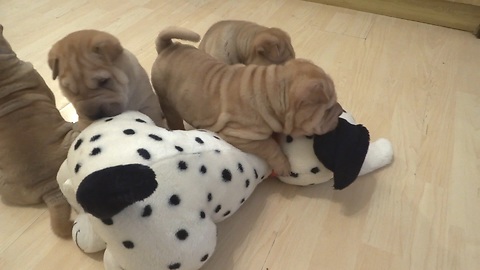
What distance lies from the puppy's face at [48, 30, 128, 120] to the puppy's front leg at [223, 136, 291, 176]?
0.31 meters

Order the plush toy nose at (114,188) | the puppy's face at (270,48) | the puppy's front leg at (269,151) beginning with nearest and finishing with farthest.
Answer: the plush toy nose at (114,188) → the puppy's front leg at (269,151) → the puppy's face at (270,48)

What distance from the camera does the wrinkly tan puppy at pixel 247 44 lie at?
1197mm

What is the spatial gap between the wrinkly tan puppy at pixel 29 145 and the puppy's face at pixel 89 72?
11cm

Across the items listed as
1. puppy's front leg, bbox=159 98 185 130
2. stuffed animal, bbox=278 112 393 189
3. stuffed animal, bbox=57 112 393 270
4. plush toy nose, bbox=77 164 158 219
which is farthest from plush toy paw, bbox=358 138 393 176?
plush toy nose, bbox=77 164 158 219

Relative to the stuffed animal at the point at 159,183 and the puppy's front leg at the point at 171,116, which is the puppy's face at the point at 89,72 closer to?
the stuffed animal at the point at 159,183

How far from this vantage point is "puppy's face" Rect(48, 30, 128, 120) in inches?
36.2

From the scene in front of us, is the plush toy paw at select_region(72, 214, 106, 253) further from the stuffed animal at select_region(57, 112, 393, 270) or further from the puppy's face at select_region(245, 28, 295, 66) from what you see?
the puppy's face at select_region(245, 28, 295, 66)

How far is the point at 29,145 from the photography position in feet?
3.14

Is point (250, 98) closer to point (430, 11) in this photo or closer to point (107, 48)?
point (107, 48)

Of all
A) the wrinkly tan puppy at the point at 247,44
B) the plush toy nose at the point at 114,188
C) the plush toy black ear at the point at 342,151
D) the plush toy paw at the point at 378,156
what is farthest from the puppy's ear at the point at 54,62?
the plush toy paw at the point at 378,156

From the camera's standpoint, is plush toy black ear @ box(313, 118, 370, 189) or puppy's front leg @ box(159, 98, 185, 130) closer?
plush toy black ear @ box(313, 118, 370, 189)

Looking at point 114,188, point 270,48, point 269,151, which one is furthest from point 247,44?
point 114,188

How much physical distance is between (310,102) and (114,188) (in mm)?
471

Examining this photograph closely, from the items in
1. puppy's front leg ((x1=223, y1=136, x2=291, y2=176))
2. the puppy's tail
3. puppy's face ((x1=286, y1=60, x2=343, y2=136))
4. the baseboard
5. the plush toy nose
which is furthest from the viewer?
the baseboard
